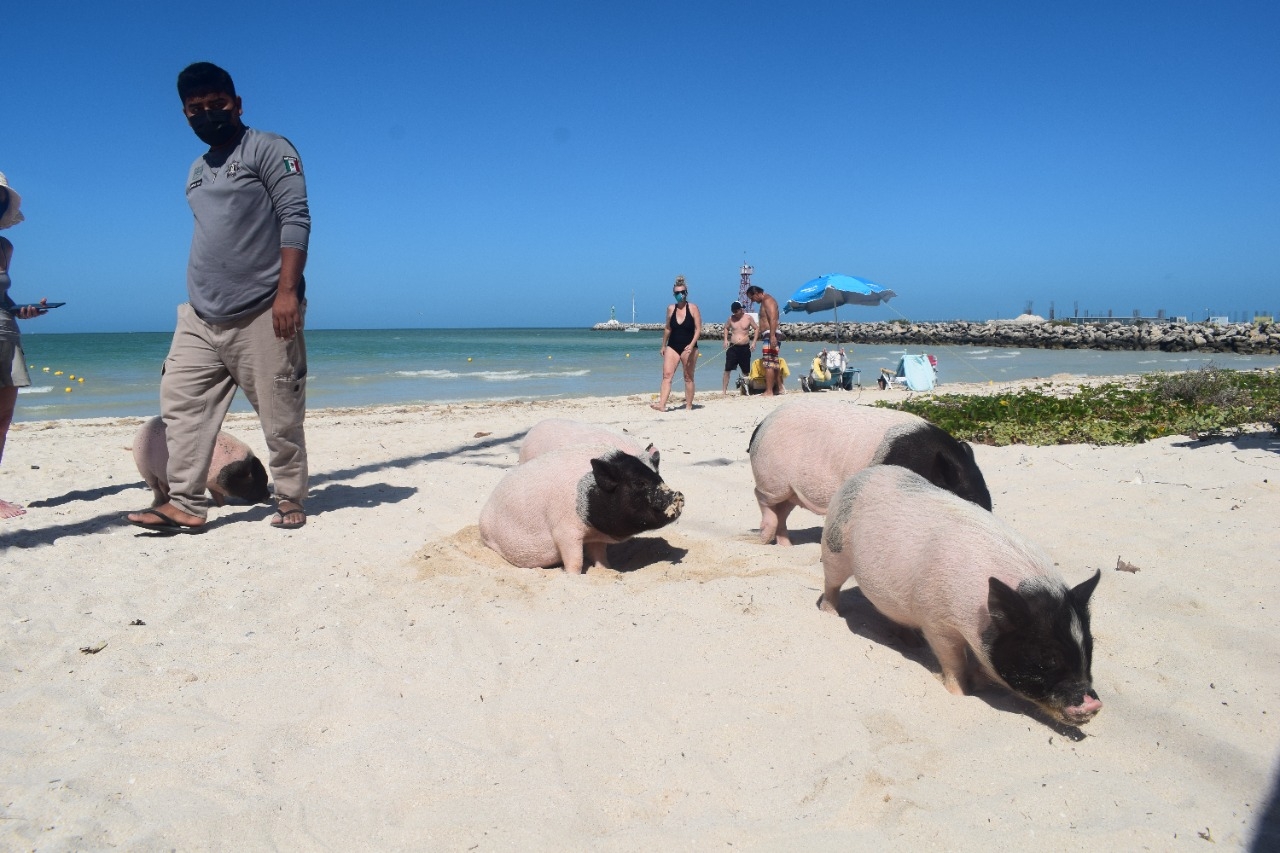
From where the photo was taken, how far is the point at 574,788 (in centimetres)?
269

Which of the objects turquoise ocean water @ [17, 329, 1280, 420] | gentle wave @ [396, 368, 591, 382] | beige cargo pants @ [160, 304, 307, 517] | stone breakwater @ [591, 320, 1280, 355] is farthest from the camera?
stone breakwater @ [591, 320, 1280, 355]

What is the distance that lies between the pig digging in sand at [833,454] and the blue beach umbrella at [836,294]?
45.5 ft

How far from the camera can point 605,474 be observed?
4727 mm

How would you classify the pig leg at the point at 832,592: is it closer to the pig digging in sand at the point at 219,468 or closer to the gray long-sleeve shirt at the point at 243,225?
the gray long-sleeve shirt at the point at 243,225

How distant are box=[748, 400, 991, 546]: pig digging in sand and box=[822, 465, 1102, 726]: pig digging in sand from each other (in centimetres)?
54

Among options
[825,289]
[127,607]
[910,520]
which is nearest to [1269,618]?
[910,520]

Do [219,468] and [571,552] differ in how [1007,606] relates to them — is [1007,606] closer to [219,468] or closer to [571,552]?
[571,552]

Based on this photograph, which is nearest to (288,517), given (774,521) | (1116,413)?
(774,521)

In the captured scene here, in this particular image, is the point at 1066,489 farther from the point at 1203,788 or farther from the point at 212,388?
the point at 212,388

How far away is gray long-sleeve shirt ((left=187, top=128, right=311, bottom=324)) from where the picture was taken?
17.4 feet

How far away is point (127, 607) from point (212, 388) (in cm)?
176

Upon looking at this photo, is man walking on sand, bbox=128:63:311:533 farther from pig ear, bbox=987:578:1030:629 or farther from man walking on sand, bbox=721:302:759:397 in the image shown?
man walking on sand, bbox=721:302:759:397

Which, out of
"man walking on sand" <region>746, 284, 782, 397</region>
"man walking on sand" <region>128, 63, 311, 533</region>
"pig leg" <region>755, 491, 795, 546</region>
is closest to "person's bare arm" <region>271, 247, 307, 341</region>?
"man walking on sand" <region>128, 63, 311, 533</region>

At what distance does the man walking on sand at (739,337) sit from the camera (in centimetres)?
1602
